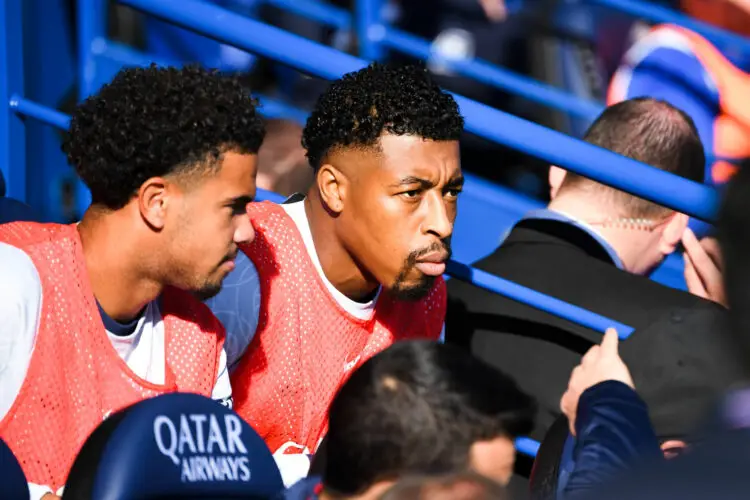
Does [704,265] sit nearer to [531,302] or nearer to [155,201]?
[531,302]

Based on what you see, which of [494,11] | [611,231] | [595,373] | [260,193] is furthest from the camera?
[494,11]

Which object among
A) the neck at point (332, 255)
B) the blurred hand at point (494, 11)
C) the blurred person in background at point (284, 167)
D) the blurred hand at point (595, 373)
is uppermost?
the blurred hand at point (494, 11)

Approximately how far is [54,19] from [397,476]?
94.5 inches

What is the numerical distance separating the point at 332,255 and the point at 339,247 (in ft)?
0.07

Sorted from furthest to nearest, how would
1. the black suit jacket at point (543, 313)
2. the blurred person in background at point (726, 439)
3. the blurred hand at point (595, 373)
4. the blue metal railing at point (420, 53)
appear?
the blue metal railing at point (420, 53)
the black suit jacket at point (543, 313)
the blurred hand at point (595, 373)
the blurred person in background at point (726, 439)

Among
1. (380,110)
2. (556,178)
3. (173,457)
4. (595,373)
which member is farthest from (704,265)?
(173,457)

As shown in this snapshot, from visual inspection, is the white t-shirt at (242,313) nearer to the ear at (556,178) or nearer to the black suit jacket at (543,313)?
the black suit jacket at (543,313)

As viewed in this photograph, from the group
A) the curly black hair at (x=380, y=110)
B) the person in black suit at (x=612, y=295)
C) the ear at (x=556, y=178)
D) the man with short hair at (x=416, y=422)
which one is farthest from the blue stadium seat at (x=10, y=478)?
the ear at (x=556, y=178)

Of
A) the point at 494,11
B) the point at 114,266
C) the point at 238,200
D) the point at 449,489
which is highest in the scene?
the point at 494,11

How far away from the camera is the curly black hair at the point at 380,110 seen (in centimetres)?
236

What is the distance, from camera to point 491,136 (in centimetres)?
235

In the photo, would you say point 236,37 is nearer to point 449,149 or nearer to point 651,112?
point 449,149

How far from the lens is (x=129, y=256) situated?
208 centimetres

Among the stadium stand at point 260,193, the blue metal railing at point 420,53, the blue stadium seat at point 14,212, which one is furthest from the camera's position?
the blue metal railing at point 420,53
